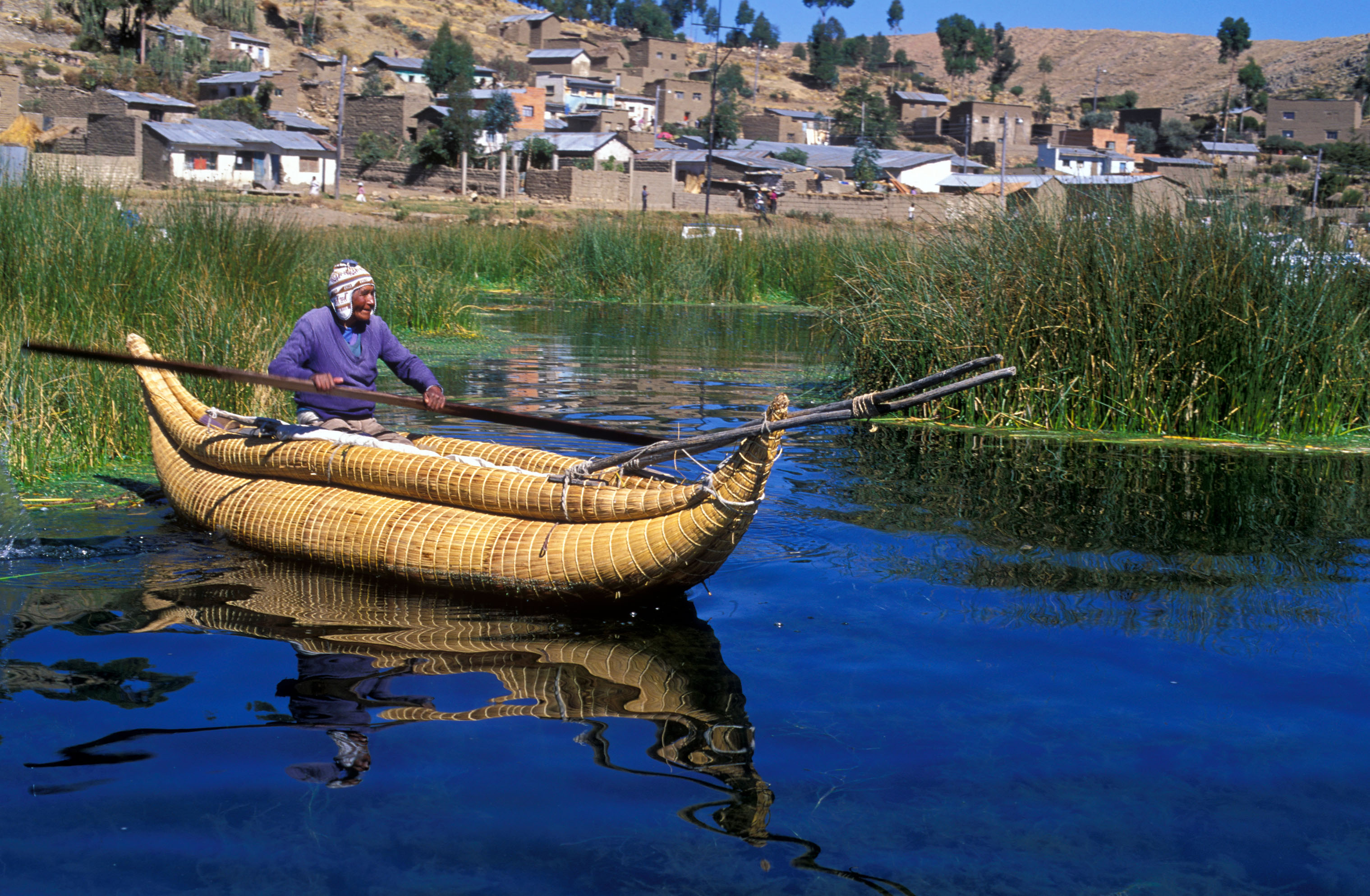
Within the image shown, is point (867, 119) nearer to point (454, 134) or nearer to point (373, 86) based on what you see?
point (373, 86)

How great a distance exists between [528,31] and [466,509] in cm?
9569

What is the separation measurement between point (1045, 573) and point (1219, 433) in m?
3.82

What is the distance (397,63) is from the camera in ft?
226

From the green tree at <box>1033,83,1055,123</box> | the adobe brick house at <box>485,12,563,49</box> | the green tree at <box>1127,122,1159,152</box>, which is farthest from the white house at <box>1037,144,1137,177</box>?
the adobe brick house at <box>485,12,563,49</box>

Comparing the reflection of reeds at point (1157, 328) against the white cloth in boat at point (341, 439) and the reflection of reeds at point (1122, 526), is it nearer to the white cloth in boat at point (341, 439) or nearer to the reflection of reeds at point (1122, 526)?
the reflection of reeds at point (1122, 526)

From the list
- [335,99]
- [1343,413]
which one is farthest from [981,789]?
[335,99]

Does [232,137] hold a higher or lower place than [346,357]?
higher

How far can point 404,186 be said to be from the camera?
163 ft

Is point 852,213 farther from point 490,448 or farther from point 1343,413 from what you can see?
point 490,448

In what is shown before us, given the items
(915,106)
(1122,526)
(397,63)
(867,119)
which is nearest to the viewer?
(1122,526)

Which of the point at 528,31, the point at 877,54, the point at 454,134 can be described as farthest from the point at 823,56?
the point at 454,134

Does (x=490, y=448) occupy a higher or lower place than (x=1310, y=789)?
higher

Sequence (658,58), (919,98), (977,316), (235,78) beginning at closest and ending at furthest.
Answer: (977,316) → (235,78) → (919,98) → (658,58)

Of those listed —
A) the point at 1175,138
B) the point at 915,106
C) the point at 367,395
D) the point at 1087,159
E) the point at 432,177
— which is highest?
the point at 915,106
